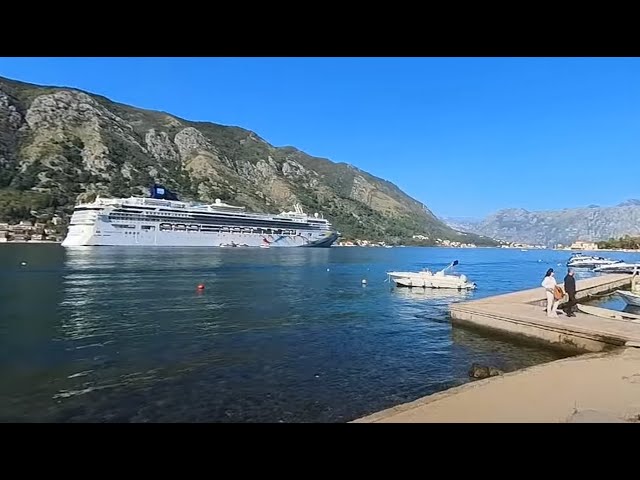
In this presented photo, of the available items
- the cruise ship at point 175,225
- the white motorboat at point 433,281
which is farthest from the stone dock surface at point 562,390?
the cruise ship at point 175,225

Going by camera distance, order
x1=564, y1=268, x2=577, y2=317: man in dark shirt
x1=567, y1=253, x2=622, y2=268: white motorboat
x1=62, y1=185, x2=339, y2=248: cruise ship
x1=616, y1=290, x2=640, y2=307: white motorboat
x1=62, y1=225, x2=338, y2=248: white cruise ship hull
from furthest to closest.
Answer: x1=62, y1=185, x2=339, y2=248: cruise ship < x1=62, y1=225, x2=338, y2=248: white cruise ship hull < x1=567, y1=253, x2=622, y2=268: white motorboat < x1=616, y1=290, x2=640, y2=307: white motorboat < x1=564, y1=268, x2=577, y2=317: man in dark shirt

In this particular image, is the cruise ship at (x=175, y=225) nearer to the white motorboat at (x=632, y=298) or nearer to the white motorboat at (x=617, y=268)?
the white motorboat at (x=617, y=268)

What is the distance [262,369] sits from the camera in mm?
11055

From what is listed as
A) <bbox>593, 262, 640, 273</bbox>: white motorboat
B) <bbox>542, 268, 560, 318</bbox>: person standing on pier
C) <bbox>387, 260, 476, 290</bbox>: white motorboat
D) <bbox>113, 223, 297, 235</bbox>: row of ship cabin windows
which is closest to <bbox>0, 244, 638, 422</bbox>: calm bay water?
<bbox>542, 268, 560, 318</bbox>: person standing on pier

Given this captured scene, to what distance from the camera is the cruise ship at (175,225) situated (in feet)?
262

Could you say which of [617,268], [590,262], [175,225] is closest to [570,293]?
[617,268]

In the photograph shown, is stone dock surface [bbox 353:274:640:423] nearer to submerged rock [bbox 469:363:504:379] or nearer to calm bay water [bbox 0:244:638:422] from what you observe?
calm bay water [bbox 0:244:638:422]

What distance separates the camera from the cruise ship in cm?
8000

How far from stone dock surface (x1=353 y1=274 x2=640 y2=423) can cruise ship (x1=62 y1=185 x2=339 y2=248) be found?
80.3 meters

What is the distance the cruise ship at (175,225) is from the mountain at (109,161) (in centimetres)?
3549

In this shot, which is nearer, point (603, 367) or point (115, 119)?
point (603, 367)
